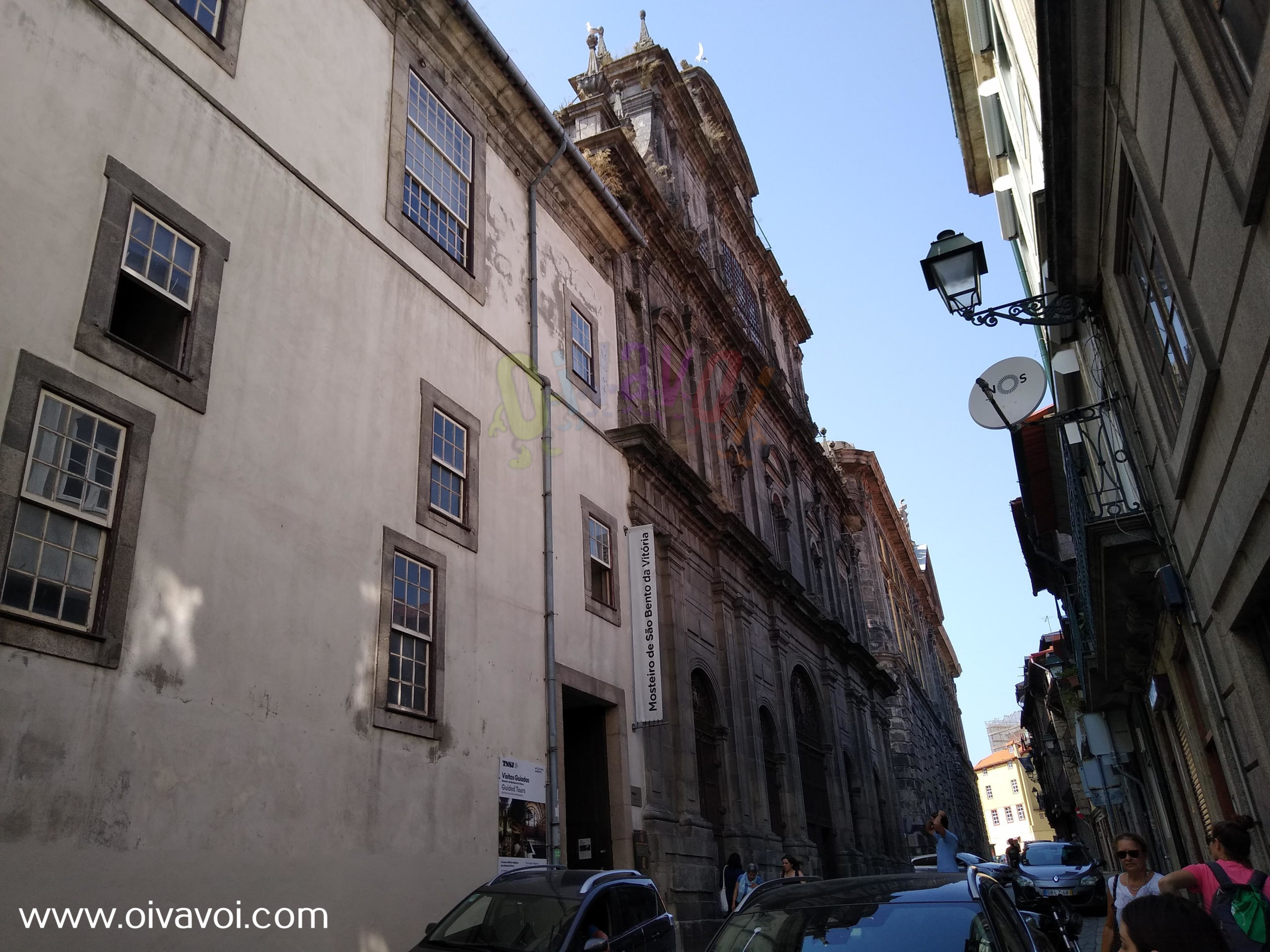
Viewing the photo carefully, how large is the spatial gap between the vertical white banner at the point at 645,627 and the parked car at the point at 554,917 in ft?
23.5

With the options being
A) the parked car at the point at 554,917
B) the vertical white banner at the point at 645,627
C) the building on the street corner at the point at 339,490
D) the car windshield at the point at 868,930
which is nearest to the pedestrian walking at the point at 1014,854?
the building on the street corner at the point at 339,490

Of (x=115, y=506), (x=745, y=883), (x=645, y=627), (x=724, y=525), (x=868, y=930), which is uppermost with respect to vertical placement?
(x=724, y=525)

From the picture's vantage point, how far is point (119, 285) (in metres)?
9.59

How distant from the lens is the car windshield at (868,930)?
5.25 meters

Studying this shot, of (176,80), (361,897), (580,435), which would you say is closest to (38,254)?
(176,80)

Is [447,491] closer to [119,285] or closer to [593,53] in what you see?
[119,285]

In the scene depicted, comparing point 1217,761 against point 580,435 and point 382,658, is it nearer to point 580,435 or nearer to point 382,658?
point 382,658

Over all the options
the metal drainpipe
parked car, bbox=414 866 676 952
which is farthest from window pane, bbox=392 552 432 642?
parked car, bbox=414 866 676 952

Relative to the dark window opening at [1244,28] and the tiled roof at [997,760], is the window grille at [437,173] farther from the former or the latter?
the tiled roof at [997,760]

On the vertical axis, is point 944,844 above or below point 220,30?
below

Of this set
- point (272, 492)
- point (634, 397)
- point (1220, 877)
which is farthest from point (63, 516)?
point (634, 397)

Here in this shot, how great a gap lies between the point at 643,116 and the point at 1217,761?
75.7 ft

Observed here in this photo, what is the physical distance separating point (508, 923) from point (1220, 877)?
230 inches

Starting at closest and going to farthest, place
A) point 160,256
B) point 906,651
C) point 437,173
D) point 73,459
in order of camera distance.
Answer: point 73,459, point 160,256, point 437,173, point 906,651
